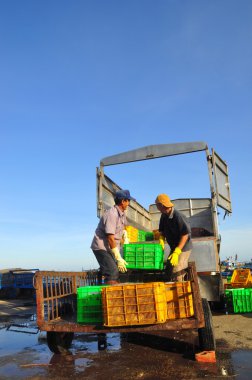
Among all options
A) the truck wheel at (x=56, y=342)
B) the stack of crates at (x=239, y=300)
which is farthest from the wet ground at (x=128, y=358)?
the stack of crates at (x=239, y=300)

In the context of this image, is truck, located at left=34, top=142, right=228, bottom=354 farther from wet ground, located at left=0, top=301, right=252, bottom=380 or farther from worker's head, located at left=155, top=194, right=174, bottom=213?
worker's head, located at left=155, top=194, right=174, bottom=213

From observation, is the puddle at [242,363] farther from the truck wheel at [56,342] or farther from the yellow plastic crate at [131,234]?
the yellow plastic crate at [131,234]

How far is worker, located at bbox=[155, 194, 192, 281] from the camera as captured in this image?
548cm

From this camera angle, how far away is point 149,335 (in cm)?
638

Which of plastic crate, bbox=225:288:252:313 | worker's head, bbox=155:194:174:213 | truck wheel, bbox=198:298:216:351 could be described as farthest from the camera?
plastic crate, bbox=225:288:252:313

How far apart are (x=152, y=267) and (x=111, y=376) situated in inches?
114

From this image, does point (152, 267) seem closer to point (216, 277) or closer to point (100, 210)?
point (216, 277)

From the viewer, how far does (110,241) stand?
202 inches

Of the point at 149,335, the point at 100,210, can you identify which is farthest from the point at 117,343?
the point at 100,210

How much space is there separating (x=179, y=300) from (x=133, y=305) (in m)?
0.78

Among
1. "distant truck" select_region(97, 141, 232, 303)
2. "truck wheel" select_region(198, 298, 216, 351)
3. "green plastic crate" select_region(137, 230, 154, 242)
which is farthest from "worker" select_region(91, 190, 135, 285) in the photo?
"green plastic crate" select_region(137, 230, 154, 242)

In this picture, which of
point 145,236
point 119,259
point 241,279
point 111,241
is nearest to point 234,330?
point 119,259

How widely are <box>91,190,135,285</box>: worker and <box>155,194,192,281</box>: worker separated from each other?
69 centimetres

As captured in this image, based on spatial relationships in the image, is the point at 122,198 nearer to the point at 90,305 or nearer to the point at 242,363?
the point at 90,305
